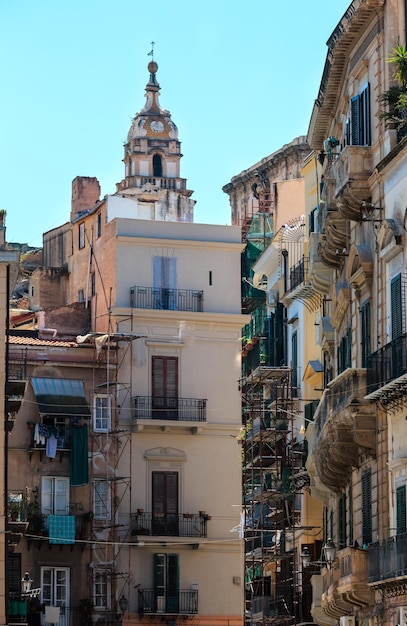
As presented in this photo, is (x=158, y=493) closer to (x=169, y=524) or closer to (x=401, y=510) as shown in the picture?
(x=169, y=524)

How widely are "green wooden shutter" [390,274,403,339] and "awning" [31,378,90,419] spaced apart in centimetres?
2771

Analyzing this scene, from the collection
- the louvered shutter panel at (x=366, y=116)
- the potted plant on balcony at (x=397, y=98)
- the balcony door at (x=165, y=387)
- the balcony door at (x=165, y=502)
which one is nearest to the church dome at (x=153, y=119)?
the balcony door at (x=165, y=387)

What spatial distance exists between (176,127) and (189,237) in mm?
64761

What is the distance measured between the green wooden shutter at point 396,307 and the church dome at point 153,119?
312 feet

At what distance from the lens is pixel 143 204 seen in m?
79.2

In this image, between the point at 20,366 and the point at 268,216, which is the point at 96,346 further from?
the point at 268,216

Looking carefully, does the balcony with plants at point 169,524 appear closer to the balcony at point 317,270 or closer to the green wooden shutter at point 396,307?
the balcony at point 317,270

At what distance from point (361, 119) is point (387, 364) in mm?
7123

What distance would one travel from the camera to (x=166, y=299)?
6825cm

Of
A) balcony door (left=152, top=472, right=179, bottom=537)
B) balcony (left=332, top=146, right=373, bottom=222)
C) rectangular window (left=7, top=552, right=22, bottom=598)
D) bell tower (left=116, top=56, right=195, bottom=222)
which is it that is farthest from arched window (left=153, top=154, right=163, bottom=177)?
balcony (left=332, top=146, right=373, bottom=222)

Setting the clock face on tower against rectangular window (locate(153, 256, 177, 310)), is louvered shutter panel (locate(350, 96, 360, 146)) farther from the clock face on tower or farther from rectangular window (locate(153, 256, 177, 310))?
the clock face on tower

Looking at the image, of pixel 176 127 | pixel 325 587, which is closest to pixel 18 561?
pixel 325 587

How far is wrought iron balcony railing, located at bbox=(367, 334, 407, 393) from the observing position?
35.8 m

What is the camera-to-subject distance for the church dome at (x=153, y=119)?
13212 cm
